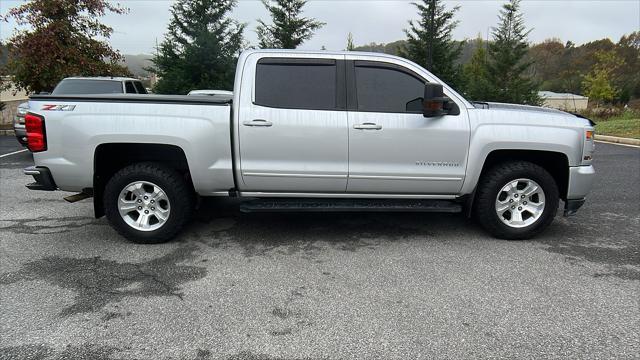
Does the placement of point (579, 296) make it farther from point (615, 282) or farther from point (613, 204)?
point (613, 204)

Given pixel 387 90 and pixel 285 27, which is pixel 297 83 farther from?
pixel 285 27

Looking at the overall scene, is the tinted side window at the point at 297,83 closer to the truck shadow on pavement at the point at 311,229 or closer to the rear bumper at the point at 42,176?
the truck shadow on pavement at the point at 311,229

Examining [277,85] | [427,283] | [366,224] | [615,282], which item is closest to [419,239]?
[366,224]

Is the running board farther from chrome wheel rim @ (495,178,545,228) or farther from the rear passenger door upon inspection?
chrome wheel rim @ (495,178,545,228)

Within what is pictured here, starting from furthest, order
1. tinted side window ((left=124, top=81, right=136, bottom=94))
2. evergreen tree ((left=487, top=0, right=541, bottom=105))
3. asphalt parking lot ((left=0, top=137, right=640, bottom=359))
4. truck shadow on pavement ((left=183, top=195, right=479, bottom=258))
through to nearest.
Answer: evergreen tree ((left=487, top=0, right=541, bottom=105)), tinted side window ((left=124, top=81, right=136, bottom=94)), truck shadow on pavement ((left=183, top=195, right=479, bottom=258)), asphalt parking lot ((left=0, top=137, right=640, bottom=359))

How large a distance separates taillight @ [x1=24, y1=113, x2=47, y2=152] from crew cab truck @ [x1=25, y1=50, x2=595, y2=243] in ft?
0.04

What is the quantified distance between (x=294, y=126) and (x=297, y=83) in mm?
475

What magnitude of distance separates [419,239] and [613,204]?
3.38 m

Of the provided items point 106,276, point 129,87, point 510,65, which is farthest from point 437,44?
point 106,276

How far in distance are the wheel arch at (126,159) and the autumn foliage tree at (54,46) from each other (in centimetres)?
1130

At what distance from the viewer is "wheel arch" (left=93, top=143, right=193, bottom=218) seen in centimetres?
444

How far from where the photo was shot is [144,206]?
4.51m

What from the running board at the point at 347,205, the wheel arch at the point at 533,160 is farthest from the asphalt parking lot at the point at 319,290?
the wheel arch at the point at 533,160

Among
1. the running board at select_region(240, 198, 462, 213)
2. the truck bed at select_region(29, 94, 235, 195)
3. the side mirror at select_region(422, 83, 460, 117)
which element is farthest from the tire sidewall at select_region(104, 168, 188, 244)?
the side mirror at select_region(422, 83, 460, 117)
